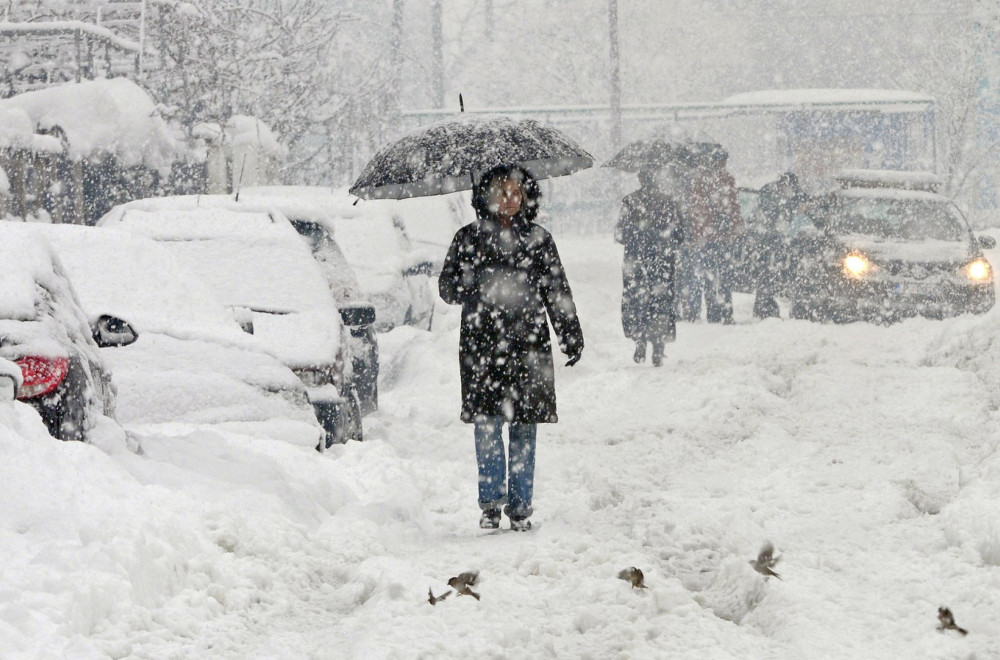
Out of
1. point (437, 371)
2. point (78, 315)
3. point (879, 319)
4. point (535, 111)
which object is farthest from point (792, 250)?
point (535, 111)

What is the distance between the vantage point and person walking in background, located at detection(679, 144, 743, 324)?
15.8 m

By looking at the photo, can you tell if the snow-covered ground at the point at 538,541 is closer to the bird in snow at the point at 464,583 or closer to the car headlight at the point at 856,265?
the bird in snow at the point at 464,583

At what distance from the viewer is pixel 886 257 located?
49.1ft

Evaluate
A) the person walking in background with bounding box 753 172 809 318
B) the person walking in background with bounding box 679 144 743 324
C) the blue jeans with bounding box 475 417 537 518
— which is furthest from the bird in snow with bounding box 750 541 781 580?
the person walking in background with bounding box 753 172 809 318

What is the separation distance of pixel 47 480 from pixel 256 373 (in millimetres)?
2467

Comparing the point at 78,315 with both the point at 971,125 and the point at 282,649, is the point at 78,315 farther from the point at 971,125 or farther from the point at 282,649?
the point at 971,125

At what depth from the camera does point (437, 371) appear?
41.4 feet

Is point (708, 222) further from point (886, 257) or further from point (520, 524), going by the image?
point (520, 524)

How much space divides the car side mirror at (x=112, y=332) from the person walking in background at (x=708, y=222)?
9688 mm

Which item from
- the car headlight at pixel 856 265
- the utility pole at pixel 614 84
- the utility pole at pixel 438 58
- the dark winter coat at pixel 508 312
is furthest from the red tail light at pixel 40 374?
the utility pole at pixel 438 58

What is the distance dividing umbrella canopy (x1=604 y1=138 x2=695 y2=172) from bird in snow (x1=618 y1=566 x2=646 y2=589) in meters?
9.41

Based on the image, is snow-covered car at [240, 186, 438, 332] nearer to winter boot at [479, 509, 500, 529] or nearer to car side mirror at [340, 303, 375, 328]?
car side mirror at [340, 303, 375, 328]

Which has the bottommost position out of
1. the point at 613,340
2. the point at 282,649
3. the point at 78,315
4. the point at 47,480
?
the point at 613,340

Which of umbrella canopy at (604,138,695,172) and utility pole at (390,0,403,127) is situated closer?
umbrella canopy at (604,138,695,172)
